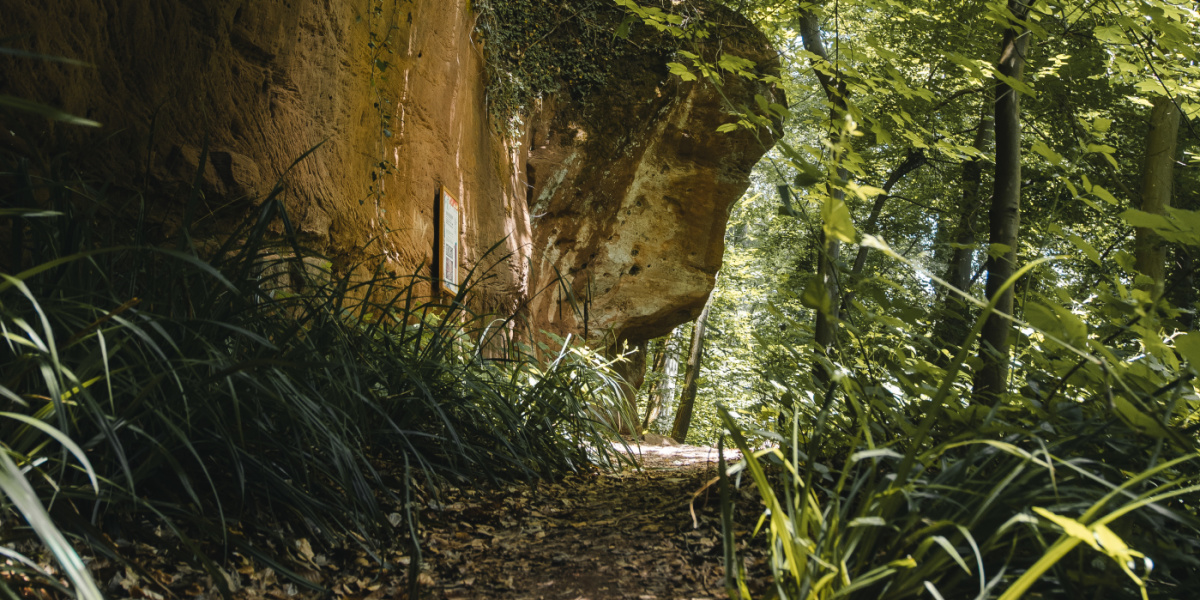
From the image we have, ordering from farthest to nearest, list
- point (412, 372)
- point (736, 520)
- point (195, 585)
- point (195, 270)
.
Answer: point (412, 372) < point (736, 520) < point (195, 270) < point (195, 585)

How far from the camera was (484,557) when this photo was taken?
7.56ft

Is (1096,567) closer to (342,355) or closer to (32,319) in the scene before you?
(342,355)

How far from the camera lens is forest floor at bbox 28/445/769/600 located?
178 cm

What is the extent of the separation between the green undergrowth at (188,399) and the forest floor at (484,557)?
0.16 ft

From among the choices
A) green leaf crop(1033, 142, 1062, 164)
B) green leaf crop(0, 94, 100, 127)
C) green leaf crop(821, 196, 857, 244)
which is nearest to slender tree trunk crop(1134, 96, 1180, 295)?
green leaf crop(1033, 142, 1062, 164)

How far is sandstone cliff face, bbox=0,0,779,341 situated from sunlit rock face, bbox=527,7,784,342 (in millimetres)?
21

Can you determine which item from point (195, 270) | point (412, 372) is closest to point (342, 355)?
point (412, 372)

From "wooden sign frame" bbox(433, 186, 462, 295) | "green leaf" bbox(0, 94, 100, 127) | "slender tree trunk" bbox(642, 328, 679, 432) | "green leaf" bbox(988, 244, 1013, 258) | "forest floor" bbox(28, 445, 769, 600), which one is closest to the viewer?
"green leaf" bbox(0, 94, 100, 127)

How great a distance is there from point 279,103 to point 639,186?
5135 millimetres

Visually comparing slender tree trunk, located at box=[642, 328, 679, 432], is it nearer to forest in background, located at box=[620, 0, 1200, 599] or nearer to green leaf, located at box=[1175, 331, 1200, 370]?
forest in background, located at box=[620, 0, 1200, 599]

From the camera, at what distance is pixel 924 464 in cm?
164

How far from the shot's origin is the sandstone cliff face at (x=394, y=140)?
2906 mm

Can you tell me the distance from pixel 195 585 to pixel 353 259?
280 cm

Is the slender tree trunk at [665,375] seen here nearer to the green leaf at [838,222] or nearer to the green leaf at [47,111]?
the green leaf at [838,222]
